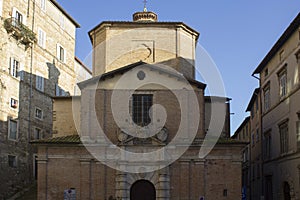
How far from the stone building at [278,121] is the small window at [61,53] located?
18.6 meters

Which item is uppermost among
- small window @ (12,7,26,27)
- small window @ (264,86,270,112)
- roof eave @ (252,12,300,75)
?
small window @ (12,7,26,27)

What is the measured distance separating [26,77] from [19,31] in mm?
3880

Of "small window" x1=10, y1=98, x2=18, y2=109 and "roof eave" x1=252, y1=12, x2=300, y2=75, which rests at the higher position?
"roof eave" x1=252, y1=12, x2=300, y2=75

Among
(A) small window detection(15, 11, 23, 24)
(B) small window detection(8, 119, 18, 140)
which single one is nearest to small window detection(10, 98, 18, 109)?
(B) small window detection(8, 119, 18, 140)

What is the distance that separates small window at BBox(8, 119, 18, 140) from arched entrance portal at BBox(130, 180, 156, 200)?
39.6 feet

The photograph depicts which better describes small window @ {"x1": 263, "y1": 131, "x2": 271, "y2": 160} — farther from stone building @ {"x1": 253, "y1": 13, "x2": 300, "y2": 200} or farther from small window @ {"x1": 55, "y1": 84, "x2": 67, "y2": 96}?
small window @ {"x1": 55, "y1": 84, "x2": 67, "y2": 96}

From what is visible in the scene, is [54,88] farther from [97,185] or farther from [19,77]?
[97,185]

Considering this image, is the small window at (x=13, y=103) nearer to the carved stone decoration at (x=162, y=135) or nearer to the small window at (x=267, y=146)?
the carved stone decoration at (x=162, y=135)

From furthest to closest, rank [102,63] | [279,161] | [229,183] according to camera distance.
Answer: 1. [102,63]
2. [279,161]
3. [229,183]

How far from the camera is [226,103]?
3247cm

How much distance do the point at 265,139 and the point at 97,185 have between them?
16267 millimetres

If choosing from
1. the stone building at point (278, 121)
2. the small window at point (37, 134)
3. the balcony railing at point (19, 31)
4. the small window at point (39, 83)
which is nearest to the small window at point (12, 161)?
the small window at point (37, 134)

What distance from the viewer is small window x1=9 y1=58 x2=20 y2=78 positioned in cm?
3441

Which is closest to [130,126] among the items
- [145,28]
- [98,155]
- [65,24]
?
[98,155]
